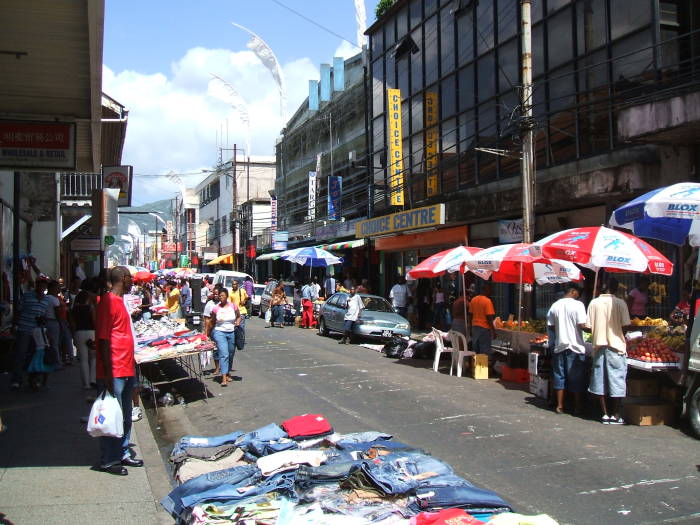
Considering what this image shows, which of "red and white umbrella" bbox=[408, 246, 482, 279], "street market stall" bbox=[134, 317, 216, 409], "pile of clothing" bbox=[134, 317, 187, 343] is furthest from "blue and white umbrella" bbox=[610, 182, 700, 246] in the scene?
"pile of clothing" bbox=[134, 317, 187, 343]

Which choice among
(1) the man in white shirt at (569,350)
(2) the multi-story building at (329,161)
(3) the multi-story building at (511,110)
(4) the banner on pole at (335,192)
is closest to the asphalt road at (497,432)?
(1) the man in white shirt at (569,350)

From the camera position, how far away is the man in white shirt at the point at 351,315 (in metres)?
19.5

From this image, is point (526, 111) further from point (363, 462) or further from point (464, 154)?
point (363, 462)

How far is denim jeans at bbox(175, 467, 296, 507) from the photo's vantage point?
16.6 feet

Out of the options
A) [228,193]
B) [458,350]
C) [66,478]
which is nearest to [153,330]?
[458,350]

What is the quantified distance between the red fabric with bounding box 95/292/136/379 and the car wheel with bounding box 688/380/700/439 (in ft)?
21.5

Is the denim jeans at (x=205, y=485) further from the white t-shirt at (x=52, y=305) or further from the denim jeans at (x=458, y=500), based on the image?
the white t-shirt at (x=52, y=305)

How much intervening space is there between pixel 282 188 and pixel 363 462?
43.9 metres

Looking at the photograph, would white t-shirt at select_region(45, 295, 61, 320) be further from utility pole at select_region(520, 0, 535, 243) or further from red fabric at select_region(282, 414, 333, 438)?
utility pole at select_region(520, 0, 535, 243)

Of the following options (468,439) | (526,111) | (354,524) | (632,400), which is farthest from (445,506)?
(526,111)

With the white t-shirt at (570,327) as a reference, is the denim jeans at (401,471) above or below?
below

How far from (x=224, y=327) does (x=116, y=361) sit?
5.40 meters

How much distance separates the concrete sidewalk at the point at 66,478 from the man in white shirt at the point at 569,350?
5695 millimetres

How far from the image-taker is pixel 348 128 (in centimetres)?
3466
